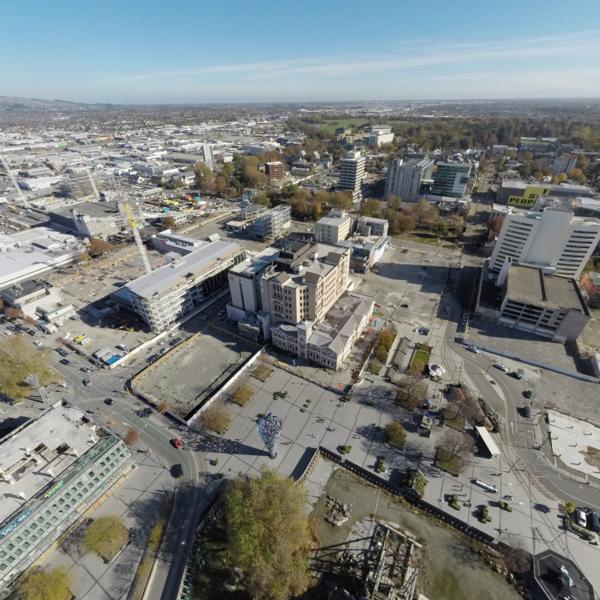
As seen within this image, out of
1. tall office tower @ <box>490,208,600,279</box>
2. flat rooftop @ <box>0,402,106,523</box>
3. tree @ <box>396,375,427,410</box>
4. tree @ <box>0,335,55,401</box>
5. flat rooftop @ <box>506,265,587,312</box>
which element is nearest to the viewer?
flat rooftop @ <box>0,402,106,523</box>

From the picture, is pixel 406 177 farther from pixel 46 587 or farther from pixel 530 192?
pixel 46 587

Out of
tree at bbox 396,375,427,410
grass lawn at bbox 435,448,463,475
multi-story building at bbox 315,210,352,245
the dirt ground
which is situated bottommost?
the dirt ground

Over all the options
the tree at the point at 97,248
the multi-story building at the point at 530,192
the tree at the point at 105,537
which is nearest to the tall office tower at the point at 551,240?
the multi-story building at the point at 530,192

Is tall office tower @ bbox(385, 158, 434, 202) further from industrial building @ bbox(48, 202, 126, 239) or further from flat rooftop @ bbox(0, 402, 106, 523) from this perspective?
flat rooftop @ bbox(0, 402, 106, 523)

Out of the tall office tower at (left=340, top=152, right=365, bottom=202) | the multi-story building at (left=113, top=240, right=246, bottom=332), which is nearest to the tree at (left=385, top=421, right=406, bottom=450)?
the multi-story building at (left=113, top=240, right=246, bottom=332)

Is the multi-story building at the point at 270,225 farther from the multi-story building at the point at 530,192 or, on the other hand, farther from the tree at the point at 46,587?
the multi-story building at the point at 530,192

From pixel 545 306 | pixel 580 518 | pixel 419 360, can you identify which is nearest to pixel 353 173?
pixel 545 306
